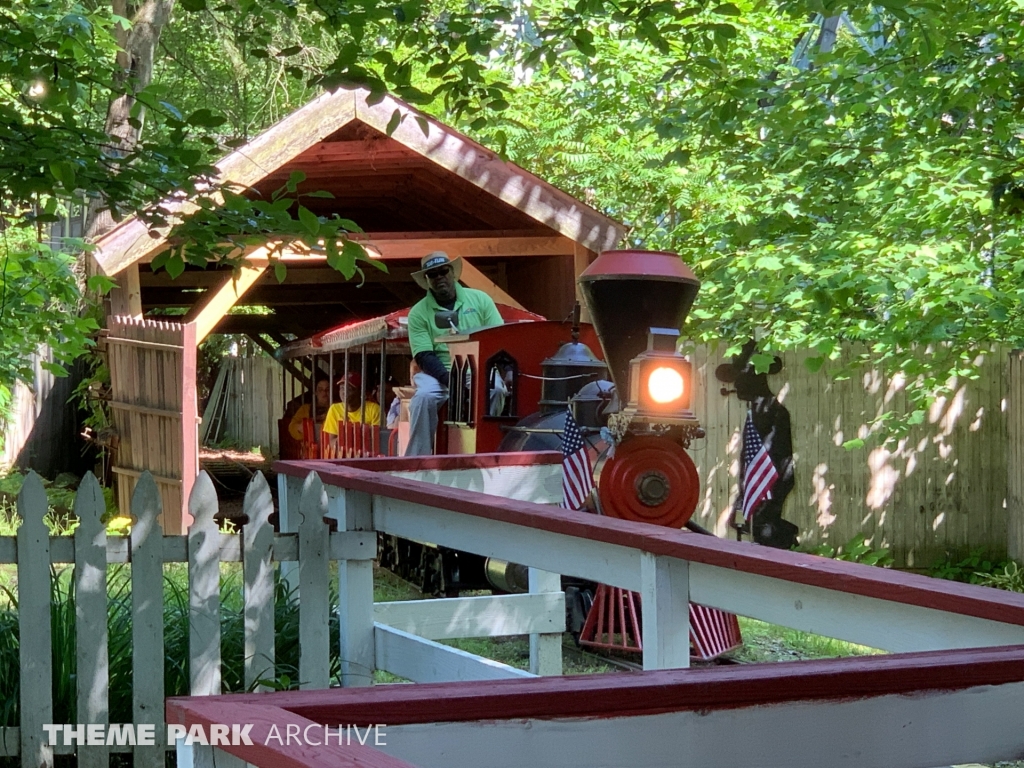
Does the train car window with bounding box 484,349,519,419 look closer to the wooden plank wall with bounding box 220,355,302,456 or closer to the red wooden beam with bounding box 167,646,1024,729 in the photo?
the red wooden beam with bounding box 167,646,1024,729

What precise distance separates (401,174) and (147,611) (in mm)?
10623

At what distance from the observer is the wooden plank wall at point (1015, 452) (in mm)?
10617

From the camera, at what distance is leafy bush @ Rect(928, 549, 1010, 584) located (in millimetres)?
11094

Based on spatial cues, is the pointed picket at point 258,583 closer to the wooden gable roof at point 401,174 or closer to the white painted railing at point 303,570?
the white painted railing at point 303,570

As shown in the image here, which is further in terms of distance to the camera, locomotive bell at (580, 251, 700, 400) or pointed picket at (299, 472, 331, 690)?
locomotive bell at (580, 251, 700, 400)

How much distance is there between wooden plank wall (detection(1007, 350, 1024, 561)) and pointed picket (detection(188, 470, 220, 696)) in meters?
8.44

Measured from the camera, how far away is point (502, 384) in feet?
26.8

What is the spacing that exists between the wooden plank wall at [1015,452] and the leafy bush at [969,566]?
252 millimetres

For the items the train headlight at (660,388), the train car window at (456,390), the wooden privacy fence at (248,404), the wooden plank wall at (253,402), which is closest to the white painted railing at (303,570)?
the train headlight at (660,388)

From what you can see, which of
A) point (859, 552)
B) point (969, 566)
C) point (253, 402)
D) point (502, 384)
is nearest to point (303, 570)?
point (502, 384)

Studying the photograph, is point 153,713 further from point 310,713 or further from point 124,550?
point 310,713

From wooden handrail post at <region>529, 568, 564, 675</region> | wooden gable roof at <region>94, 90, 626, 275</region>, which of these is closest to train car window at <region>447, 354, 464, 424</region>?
wooden gable roof at <region>94, 90, 626, 275</region>

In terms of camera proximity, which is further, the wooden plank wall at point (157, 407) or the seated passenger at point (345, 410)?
the seated passenger at point (345, 410)

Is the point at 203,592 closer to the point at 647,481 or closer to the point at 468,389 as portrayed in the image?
the point at 647,481
